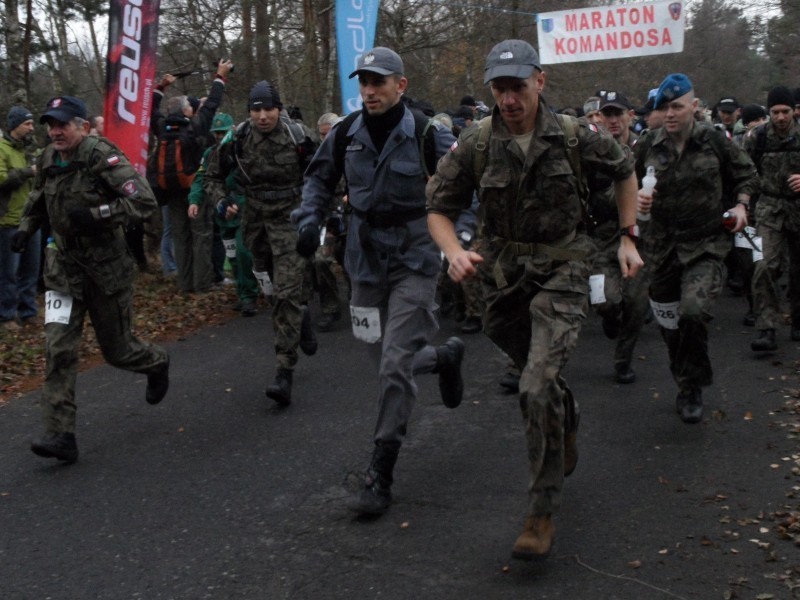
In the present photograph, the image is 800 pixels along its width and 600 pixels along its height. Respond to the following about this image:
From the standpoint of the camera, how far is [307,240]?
5.28 meters

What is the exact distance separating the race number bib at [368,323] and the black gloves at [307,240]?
15.8 inches

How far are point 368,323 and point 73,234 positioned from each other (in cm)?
204

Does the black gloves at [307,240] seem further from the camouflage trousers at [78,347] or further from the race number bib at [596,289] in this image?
the race number bib at [596,289]

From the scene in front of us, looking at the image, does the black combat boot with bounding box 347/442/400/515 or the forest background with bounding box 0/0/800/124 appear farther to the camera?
the forest background with bounding box 0/0/800/124

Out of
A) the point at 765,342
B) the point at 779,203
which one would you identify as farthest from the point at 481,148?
the point at 779,203

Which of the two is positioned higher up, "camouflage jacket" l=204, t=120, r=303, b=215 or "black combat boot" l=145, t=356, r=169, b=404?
"camouflage jacket" l=204, t=120, r=303, b=215

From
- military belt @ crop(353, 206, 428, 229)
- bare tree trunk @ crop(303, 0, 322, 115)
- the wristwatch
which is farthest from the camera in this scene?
bare tree trunk @ crop(303, 0, 322, 115)

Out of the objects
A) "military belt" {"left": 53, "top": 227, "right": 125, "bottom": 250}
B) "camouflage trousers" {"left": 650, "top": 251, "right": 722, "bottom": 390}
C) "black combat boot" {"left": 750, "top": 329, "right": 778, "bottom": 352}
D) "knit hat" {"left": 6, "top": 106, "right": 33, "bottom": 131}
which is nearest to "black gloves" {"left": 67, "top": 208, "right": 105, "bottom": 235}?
"military belt" {"left": 53, "top": 227, "right": 125, "bottom": 250}

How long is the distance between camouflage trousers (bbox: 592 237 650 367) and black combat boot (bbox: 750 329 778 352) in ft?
4.41

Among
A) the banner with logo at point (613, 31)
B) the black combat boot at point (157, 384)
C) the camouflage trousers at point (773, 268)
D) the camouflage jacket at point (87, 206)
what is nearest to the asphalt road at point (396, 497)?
the black combat boot at point (157, 384)

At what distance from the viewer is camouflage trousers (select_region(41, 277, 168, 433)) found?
5.95m

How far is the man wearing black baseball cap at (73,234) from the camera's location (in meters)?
5.92

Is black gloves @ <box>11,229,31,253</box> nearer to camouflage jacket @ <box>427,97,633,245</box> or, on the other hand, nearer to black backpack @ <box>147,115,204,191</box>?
camouflage jacket @ <box>427,97,633,245</box>

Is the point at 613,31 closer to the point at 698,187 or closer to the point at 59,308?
the point at 698,187
